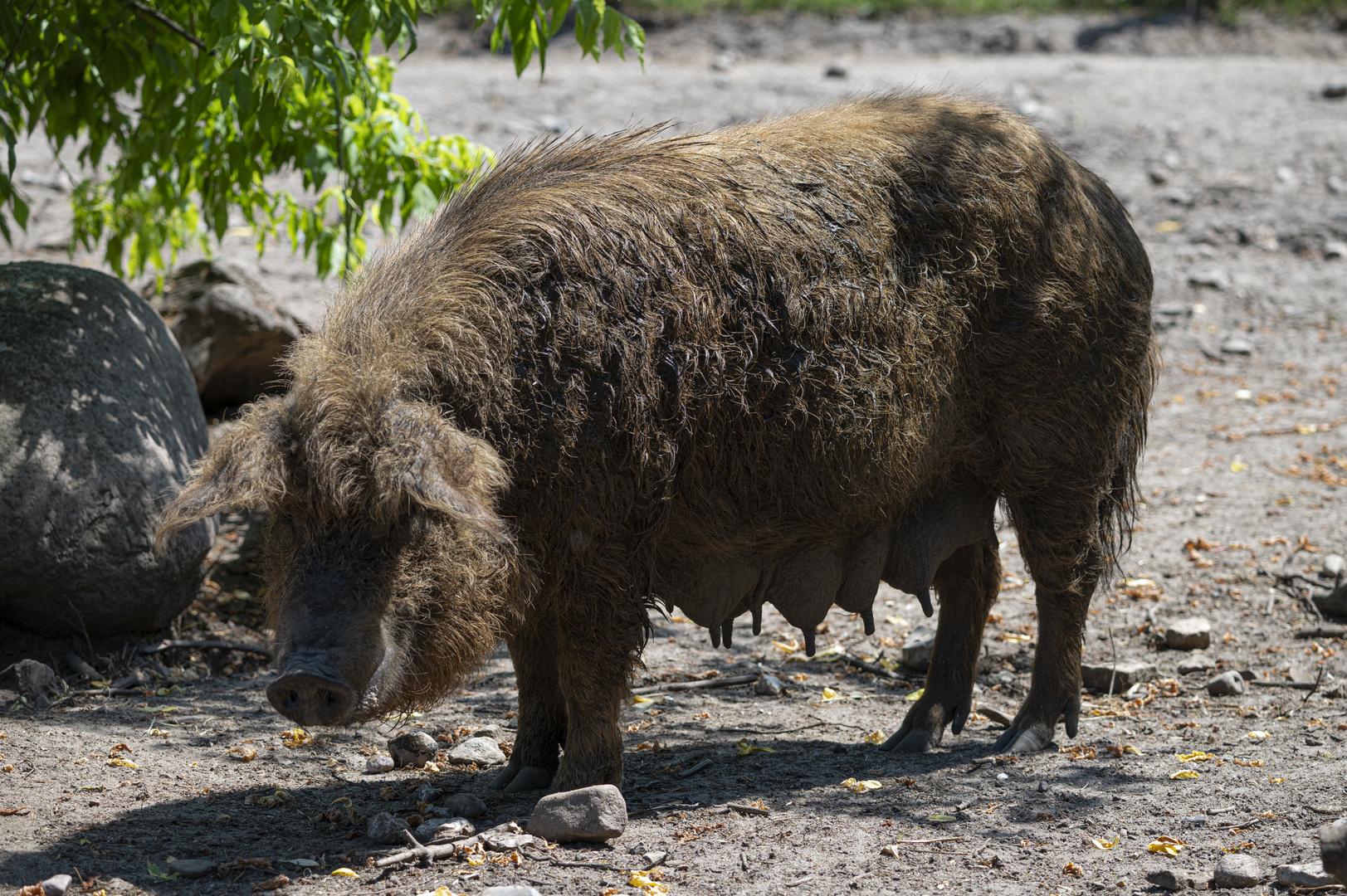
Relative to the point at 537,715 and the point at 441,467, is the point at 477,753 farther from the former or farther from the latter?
the point at 441,467

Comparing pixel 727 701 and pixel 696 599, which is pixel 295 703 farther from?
pixel 727 701

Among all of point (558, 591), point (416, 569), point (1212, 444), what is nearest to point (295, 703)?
point (416, 569)

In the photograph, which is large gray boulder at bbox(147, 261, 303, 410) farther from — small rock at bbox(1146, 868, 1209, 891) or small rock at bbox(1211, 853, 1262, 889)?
small rock at bbox(1211, 853, 1262, 889)

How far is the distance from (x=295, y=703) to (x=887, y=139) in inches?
113

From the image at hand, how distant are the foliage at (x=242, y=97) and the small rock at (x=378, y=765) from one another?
89.6 inches

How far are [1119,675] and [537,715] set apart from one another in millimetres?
2694

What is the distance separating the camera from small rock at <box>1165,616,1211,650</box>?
5.77m

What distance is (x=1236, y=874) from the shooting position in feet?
11.2

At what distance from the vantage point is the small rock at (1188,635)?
5.77 m

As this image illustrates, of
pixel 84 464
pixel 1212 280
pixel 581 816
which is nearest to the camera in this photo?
pixel 581 816

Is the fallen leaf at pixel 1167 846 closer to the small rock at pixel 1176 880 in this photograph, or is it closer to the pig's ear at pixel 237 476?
the small rock at pixel 1176 880

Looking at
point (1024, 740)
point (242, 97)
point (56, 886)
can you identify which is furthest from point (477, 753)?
point (242, 97)

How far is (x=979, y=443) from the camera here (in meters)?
4.74

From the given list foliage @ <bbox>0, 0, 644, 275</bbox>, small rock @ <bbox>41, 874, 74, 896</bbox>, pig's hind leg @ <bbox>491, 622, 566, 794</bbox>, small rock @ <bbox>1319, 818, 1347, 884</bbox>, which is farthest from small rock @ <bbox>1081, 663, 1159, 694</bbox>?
small rock @ <bbox>41, 874, 74, 896</bbox>
